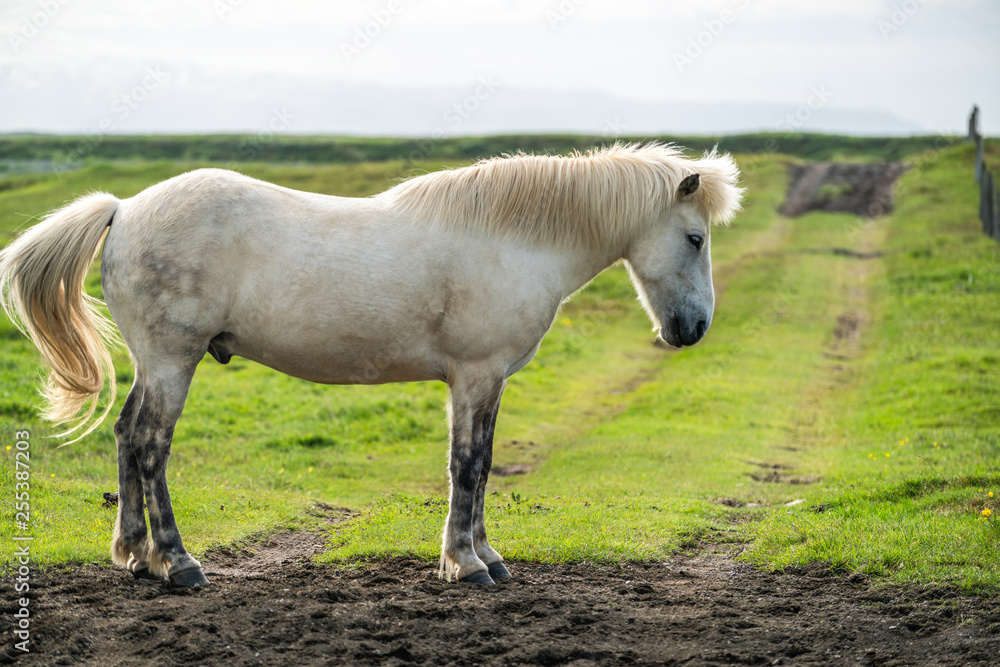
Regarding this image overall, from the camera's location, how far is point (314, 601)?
503 cm

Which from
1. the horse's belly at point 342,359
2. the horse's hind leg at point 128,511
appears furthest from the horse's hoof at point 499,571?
the horse's hind leg at point 128,511

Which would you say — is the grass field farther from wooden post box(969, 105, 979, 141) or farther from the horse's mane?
wooden post box(969, 105, 979, 141)

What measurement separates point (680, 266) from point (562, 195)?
3.24ft

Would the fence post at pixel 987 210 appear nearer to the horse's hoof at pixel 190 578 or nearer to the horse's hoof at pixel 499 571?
the horse's hoof at pixel 499 571

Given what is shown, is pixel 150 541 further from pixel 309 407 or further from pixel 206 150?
pixel 206 150

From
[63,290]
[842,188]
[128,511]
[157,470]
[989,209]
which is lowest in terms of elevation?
[128,511]

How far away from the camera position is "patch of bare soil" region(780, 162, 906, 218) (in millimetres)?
35406

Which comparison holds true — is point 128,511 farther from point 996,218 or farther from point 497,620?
point 996,218

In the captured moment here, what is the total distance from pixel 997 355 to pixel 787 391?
3.71 meters

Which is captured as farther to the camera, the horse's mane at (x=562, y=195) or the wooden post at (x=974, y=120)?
the wooden post at (x=974, y=120)

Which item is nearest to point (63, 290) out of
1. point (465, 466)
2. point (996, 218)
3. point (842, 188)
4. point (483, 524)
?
point (465, 466)

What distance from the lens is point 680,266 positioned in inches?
232

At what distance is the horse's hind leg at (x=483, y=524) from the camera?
5.64 m

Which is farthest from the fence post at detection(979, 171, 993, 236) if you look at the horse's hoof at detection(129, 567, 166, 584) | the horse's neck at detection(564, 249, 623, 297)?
the horse's hoof at detection(129, 567, 166, 584)
